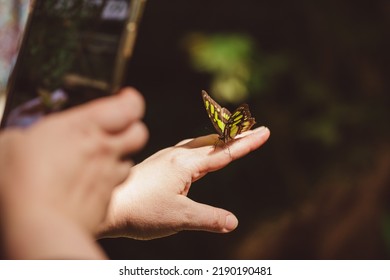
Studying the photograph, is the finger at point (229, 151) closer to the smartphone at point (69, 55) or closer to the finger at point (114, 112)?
the smartphone at point (69, 55)

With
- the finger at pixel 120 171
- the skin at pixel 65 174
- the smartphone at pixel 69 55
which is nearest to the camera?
the skin at pixel 65 174

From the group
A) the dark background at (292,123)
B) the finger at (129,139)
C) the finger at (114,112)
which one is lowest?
the dark background at (292,123)

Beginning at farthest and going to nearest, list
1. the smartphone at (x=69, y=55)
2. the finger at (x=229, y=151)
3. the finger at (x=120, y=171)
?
the finger at (x=229, y=151) < the smartphone at (x=69, y=55) < the finger at (x=120, y=171)

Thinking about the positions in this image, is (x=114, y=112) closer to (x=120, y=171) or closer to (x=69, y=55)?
(x=120, y=171)

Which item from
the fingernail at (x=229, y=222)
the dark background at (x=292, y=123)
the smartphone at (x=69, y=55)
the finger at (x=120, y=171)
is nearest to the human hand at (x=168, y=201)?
the fingernail at (x=229, y=222)

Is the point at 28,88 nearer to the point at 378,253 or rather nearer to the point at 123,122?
the point at 123,122

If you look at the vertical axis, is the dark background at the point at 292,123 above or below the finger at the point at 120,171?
below
